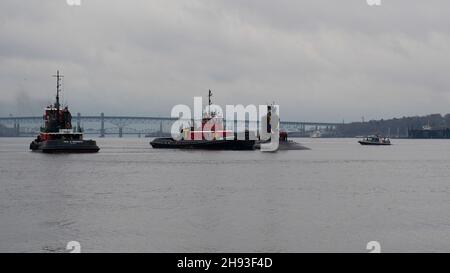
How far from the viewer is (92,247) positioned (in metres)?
24.6

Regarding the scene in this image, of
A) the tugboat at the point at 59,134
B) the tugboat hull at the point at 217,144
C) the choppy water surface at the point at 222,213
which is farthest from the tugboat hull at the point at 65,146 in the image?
the choppy water surface at the point at 222,213

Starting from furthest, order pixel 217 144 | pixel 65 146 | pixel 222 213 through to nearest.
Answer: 1. pixel 217 144
2. pixel 65 146
3. pixel 222 213

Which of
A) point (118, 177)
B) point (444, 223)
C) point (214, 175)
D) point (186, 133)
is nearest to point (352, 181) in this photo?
point (214, 175)

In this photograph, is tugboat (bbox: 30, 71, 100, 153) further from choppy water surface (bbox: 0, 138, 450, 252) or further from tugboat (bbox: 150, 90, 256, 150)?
choppy water surface (bbox: 0, 138, 450, 252)

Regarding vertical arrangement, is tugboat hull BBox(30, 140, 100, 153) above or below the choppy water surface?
above

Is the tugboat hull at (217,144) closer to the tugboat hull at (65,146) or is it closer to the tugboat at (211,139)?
the tugboat at (211,139)

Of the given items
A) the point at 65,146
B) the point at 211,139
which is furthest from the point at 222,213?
the point at 211,139

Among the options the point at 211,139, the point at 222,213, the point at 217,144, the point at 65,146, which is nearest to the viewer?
the point at 222,213

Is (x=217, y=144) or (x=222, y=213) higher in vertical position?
(x=217, y=144)

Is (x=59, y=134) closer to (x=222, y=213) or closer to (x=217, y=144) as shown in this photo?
(x=217, y=144)

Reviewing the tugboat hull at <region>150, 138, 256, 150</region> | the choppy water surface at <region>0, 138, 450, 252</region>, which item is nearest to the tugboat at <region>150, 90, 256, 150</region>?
the tugboat hull at <region>150, 138, 256, 150</region>

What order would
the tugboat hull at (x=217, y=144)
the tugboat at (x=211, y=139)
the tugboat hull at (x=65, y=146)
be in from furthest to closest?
1. the tugboat at (x=211, y=139)
2. the tugboat hull at (x=217, y=144)
3. the tugboat hull at (x=65, y=146)
